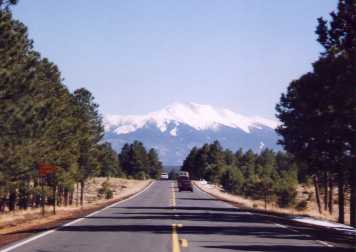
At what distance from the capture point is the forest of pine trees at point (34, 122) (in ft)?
119

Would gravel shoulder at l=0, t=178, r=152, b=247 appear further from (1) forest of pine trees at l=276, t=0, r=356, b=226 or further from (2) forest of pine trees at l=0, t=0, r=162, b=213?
(1) forest of pine trees at l=276, t=0, r=356, b=226

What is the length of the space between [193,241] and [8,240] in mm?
5228

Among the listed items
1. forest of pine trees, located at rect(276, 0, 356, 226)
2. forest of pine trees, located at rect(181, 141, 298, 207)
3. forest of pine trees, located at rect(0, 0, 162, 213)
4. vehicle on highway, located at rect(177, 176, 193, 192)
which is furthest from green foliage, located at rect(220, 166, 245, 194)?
forest of pine trees, located at rect(276, 0, 356, 226)

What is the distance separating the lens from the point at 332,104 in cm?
3388

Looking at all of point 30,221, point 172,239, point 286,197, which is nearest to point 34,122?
point 30,221

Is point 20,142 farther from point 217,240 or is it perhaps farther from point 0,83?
point 217,240

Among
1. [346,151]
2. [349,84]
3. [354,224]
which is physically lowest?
[354,224]

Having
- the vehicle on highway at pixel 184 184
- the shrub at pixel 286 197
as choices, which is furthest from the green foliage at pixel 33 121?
the shrub at pixel 286 197

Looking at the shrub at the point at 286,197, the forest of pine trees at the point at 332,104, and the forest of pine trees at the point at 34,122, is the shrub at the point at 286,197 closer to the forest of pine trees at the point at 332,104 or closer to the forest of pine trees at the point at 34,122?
the forest of pine trees at the point at 34,122

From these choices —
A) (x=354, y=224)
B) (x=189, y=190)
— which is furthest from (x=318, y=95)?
(x=189, y=190)

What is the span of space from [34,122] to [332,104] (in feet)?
65.6

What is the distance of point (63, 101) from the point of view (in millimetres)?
56562

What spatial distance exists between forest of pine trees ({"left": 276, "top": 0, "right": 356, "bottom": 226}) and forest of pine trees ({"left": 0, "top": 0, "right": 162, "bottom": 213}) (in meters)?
14.1

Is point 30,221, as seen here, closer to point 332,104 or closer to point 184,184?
point 332,104
